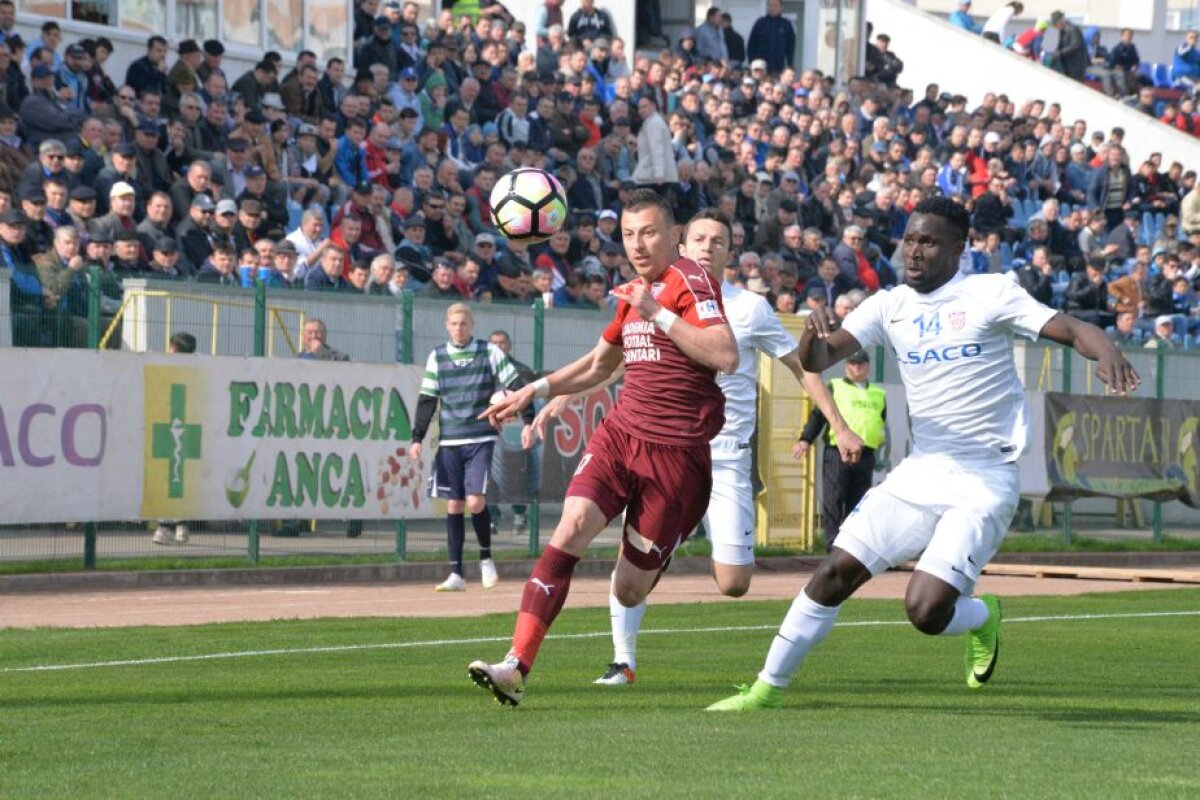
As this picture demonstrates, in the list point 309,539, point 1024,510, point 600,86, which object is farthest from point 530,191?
point 600,86

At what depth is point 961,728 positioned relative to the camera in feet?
29.5

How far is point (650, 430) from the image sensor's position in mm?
9836

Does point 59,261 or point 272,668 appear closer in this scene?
point 272,668

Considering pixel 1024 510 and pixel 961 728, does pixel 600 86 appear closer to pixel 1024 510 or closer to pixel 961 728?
pixel 1024 510

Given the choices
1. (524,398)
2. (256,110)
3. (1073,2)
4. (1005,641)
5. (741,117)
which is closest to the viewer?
(524,398)

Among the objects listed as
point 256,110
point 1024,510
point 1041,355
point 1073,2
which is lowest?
point 1024,510

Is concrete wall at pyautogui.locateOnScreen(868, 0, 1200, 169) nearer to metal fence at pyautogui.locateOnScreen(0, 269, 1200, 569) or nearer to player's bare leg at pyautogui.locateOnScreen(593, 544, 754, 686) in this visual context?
metal fence at pyautogui.locateOnScreen(0, 269, 1200, 569)

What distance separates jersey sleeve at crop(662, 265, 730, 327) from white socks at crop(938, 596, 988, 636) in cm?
167

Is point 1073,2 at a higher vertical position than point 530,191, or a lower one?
higher

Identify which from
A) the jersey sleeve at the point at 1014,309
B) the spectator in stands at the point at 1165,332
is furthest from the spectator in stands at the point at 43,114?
the spectator in stands at the point at 1165,332

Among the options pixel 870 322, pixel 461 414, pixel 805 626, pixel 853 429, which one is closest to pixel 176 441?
pixel 461 414

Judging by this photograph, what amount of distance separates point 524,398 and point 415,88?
59.3 feet

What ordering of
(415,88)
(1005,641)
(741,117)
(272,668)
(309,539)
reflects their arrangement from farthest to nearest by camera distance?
(741,117) → (415,88) → (309,539) → (1005,641) → (272,668)

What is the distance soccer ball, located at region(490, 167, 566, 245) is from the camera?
1230 centimetres
